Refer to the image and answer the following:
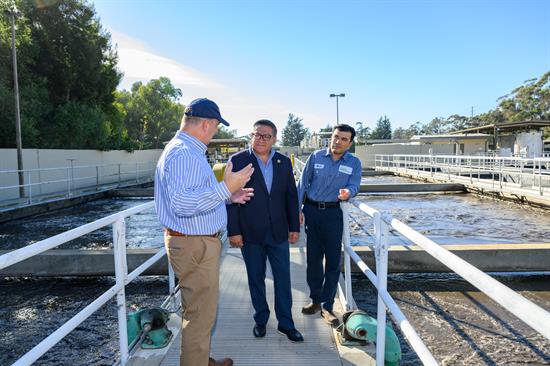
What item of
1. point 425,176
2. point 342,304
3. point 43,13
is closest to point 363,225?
point 342,304

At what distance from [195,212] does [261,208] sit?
0.99m

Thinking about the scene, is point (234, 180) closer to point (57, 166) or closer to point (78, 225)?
point (78, 225)

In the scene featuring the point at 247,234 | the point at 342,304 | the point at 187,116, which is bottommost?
the point at 342,304

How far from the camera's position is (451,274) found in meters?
6.31

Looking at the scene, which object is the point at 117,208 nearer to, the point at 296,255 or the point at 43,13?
the point at 296,255

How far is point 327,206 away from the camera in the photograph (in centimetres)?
338

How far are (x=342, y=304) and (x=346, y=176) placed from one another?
119 cm

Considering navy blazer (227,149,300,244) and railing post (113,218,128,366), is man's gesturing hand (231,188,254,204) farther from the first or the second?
railing post (113,218,128,366)

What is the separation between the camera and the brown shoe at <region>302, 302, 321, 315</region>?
3.53m

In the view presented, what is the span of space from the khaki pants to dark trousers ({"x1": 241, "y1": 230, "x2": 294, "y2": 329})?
2.67 ft

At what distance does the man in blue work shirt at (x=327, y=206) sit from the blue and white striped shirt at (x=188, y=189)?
135 cm

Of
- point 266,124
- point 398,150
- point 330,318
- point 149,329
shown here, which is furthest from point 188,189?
point 398,150

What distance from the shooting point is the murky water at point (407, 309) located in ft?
13.0

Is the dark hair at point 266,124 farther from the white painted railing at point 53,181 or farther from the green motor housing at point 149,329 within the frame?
the white painted railing at point 53,181
